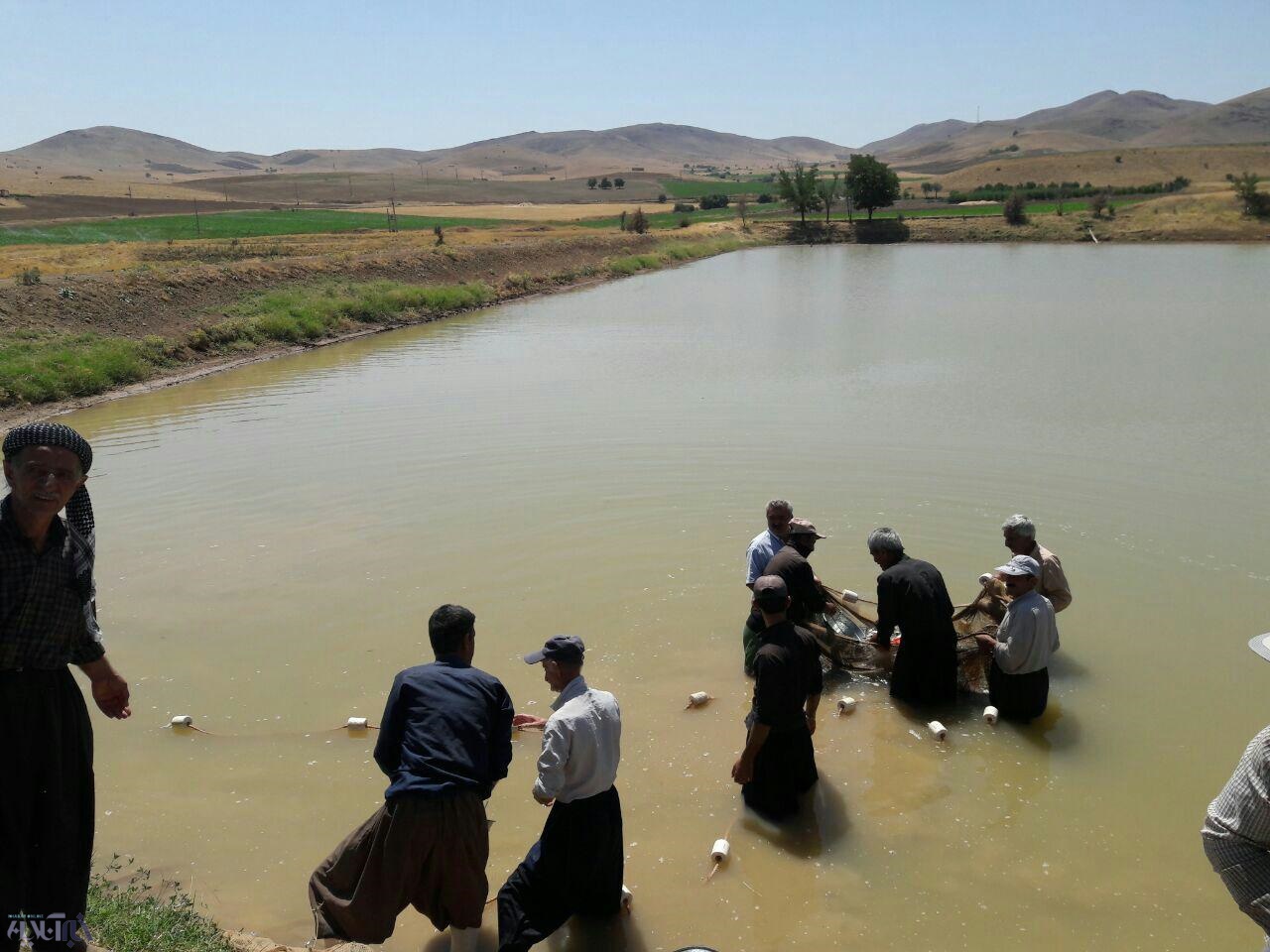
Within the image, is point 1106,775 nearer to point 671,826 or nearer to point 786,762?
point 786,762

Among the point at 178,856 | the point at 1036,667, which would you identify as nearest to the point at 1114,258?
the point at 1036,667

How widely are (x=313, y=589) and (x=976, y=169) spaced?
13065 cm

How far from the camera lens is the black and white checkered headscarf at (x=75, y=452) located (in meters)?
3.56

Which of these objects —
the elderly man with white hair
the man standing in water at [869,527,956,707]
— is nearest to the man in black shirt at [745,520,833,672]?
the man standing in water at [869,527,956,707]

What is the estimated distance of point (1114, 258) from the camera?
A: 1900 inches

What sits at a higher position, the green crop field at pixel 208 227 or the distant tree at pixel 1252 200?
the green crop field at pixel 208 227

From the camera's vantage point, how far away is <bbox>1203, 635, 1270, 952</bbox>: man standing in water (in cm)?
296

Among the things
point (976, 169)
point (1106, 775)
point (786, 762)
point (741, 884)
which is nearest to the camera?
point (741, 884)

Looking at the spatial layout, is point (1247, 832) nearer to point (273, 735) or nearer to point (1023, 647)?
point (1023, 647)

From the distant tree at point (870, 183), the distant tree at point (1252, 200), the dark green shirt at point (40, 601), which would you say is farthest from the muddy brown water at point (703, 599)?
the distant tree at point (870, 183)

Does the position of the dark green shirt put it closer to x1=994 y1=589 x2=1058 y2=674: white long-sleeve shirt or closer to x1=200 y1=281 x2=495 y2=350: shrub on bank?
x1=994 y1=589 x2=1058 y2=674: white long-sleeve shirt

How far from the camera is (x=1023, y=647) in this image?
6.49m

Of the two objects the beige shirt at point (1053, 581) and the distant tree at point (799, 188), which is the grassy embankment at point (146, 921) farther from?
the distant tree at point (799, 188)

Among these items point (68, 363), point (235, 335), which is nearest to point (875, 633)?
point (68, 363)
